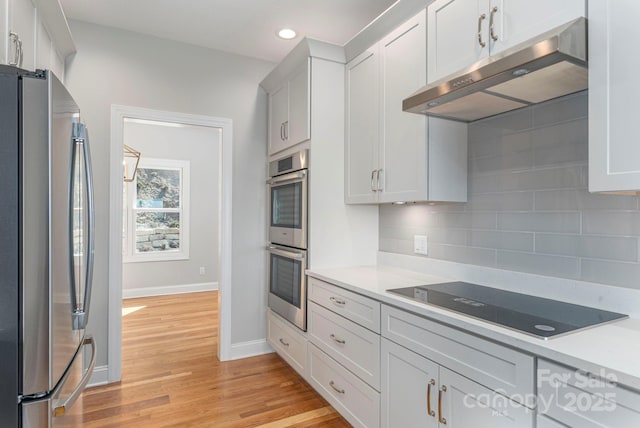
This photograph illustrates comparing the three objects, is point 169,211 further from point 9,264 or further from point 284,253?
point 9,264

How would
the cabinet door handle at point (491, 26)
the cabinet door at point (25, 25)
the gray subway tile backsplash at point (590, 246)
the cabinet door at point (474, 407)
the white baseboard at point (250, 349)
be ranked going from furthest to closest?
1. the white baseboard at point (250, 349)
2. the cabinet door at point (25, 25)
3. the cabinet door handle at point (491, 26)
4. the gray subway tile backsplash at point (590, 246)
5. the cabinet door at point (474, 407)

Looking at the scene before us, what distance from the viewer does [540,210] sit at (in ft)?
5.61

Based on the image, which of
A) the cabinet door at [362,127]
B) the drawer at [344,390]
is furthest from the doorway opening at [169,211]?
the drawer at [344,390]

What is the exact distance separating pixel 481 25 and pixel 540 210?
872 mm

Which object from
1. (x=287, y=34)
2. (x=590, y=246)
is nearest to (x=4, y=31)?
(x=287, y=34)

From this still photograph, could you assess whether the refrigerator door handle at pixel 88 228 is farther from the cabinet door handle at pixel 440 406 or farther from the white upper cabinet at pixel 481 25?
the white upper cabinet at pixel 481 25

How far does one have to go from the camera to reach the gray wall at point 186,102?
274cm

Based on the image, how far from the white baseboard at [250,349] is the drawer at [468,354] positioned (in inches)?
Answer: 72.5

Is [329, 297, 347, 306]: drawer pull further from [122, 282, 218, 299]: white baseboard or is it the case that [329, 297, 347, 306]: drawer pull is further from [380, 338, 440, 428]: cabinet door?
[122, 282, 218, 299]: white baseboard

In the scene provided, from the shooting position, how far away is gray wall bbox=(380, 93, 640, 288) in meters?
1.46

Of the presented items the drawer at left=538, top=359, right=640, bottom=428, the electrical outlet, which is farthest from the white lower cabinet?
the electrical outlet

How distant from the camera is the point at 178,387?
267 cm

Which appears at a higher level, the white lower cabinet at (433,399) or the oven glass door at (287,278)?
the oven glass door at (287,278)

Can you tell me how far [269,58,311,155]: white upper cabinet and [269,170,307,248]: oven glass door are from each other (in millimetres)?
283
